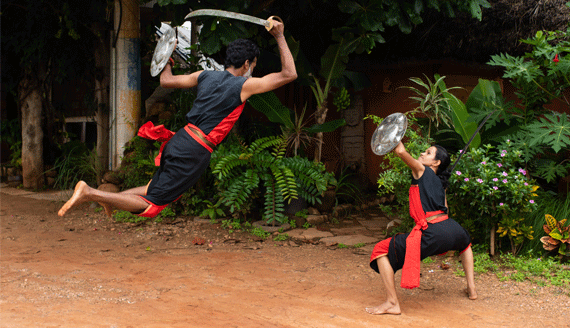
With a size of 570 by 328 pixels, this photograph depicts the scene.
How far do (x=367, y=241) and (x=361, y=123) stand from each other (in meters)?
3.60

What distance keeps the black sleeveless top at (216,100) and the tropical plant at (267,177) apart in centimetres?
245

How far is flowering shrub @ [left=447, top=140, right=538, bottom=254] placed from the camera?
4648 millimetres

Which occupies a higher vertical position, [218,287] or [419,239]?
[419,239]

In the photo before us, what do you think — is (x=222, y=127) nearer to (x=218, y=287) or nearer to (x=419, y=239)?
(x=218, y=287)

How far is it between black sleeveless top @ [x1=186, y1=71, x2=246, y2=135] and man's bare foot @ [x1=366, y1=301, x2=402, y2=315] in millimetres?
1828

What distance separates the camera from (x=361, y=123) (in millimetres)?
9062

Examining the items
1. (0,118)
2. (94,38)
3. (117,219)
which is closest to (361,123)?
(117,219)

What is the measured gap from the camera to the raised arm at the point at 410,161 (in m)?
3.36

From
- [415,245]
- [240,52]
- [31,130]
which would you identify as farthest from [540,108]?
[31,130]

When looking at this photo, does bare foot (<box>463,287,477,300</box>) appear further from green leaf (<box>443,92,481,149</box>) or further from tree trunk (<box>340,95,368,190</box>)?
tree trunk (<box>340,95,368,190</box>)

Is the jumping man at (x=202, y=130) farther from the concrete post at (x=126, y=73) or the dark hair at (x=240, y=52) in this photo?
the concrete post at (x=126, y=73)

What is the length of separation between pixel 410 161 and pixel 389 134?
0.90 ft

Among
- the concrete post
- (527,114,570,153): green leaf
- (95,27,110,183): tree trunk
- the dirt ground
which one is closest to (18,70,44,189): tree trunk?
(95,27,110,183): tree trunk

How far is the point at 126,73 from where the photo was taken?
7535 millimetres
